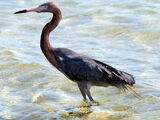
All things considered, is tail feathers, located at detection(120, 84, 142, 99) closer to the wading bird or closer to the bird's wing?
the wading bird

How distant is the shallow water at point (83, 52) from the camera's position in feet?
29.4

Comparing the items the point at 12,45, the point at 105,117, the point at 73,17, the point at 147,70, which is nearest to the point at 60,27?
the point at 73,17

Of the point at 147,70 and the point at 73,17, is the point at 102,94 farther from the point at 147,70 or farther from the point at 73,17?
the point at 73,17

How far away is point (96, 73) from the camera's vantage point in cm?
910

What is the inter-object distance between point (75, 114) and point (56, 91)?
115 centimetres

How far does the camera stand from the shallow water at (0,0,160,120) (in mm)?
8961

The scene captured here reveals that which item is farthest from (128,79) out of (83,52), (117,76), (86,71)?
(83,52)

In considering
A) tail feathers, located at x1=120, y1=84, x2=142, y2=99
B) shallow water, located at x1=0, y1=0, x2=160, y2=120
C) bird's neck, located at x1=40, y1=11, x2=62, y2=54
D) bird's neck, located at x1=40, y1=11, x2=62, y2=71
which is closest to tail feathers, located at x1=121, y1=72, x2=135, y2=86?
tail feathers, located at x1=120, y1=84, x2=142, y2=99

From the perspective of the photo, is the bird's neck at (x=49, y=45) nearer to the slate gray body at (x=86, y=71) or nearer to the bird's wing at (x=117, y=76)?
the slate gray body at (x=86, y=71)

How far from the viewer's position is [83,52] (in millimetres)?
12141

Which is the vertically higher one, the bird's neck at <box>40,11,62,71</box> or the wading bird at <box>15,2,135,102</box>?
the bird's neck at <box>40,11,62,71</box>

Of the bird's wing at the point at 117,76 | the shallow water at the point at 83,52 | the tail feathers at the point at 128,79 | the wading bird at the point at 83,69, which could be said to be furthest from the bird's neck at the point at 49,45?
the tail feathers at the point at 128,79

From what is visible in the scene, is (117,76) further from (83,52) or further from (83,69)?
(83,52)

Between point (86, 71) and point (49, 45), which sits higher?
point (49, 45)
